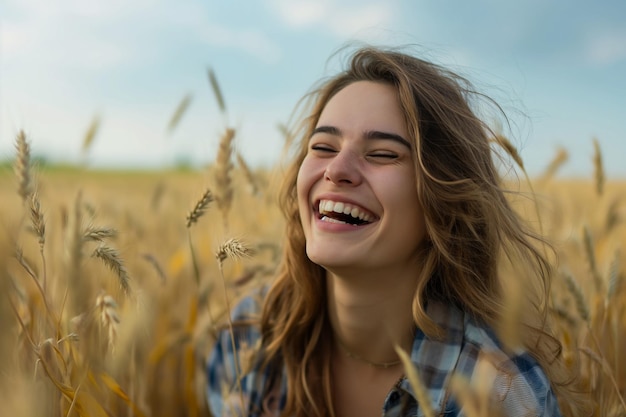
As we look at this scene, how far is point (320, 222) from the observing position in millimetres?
1577

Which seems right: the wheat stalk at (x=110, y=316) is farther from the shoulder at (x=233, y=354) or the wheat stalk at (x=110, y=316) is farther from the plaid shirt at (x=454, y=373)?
the shoulder at (x=233, y=354)

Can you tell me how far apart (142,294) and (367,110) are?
736 millimetres

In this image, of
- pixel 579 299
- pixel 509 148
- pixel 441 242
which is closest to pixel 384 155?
pixel 441 242

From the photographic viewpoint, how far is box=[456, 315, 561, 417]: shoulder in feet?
4.84

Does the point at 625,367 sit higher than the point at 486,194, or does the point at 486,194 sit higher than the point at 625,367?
the point at 486,194

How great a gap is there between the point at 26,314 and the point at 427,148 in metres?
1.10

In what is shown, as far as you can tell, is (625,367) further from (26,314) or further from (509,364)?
(26,314)

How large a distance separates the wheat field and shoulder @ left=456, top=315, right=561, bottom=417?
0.45 feet

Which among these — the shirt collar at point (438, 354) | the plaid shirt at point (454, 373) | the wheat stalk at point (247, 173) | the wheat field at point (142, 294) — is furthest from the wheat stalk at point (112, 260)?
the wheat stalk at point (247, 173)

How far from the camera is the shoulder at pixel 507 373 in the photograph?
Result: 58.1 inches

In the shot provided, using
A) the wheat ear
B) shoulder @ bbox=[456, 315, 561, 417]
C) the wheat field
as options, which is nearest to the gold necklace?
shoulder @ bbox=[456, 315, 561, 417]

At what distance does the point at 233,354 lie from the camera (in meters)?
1.88

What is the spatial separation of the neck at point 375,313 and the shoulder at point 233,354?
1.12 feet

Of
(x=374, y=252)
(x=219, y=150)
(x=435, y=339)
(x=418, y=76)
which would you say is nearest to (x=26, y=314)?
(x=219, y=150)
